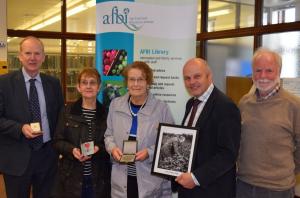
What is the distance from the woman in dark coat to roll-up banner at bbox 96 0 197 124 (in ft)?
2.03

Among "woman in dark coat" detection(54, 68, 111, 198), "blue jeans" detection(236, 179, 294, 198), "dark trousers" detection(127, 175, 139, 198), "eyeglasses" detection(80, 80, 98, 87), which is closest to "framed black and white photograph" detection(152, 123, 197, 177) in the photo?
"dark trousers" detection(127, 175, 139, 198)

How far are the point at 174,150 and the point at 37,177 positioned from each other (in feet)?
4.69

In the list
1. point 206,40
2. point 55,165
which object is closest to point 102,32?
point 55,165

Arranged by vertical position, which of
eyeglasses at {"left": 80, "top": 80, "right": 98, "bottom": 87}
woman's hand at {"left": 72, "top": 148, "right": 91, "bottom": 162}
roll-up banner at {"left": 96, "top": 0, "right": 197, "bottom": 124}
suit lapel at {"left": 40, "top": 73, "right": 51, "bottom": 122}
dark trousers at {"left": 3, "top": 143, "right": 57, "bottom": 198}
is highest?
roll-up banner at {"left": 96, "top": 0, "right": 197, "bottom": 124}

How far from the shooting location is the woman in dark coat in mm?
2793

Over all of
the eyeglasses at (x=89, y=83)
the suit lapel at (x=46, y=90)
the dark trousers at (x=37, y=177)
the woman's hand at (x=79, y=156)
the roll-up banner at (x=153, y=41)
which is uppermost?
the roll-up banner at (x=153, y=41)

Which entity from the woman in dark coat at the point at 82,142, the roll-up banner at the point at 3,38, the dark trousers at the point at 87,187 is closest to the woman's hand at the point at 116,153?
the woman in dark coat at the point at 82,142

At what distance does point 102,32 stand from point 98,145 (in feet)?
4.01

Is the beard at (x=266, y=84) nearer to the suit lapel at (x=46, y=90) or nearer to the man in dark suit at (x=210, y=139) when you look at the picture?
the man in dark suit at (x=210, y=139)

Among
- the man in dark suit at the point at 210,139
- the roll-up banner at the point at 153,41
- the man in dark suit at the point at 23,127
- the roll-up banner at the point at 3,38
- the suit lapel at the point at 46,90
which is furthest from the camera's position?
Result: the roll-up banner at the point at 3,38

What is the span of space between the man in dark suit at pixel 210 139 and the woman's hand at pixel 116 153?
0.46 m

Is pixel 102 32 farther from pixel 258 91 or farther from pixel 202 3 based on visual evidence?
pixel 202 3

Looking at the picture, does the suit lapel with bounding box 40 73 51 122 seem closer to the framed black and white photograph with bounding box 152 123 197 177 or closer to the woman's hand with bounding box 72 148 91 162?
the woman's hand with bounding box 72 148 91 162

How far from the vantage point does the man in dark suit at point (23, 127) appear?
9.96 feet
